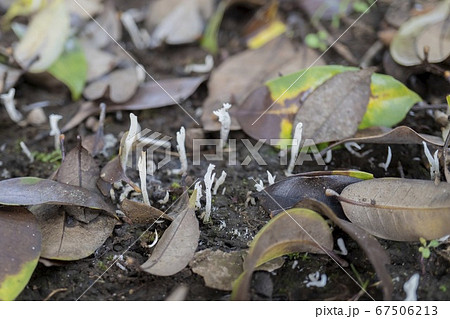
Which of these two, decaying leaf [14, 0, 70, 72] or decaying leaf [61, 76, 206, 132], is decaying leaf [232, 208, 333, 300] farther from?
decaying leaf [14, 0, 70, 72]

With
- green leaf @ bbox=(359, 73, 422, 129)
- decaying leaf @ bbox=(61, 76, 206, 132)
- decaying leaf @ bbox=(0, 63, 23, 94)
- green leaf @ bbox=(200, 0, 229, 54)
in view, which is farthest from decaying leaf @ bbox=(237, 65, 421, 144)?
decaying leaf @ bbox=(0, 63, 23, 94)

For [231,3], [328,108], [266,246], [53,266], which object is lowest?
[53,266]

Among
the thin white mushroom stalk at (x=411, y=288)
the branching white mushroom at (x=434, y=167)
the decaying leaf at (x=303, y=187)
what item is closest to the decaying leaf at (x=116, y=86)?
the decaying leaf at (x=303, y=187)

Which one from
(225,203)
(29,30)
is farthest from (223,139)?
(29,30)

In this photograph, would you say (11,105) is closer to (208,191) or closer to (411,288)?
(208,191)

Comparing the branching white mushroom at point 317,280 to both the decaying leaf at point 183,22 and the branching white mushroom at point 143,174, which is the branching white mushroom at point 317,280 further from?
the decaying leaf at point 183,22

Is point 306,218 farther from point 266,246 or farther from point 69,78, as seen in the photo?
point 69,78
